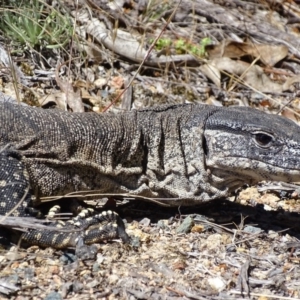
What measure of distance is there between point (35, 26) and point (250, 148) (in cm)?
292

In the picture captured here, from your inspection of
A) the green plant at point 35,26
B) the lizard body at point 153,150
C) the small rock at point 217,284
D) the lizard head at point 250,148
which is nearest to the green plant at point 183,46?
the green plant at point 35,26

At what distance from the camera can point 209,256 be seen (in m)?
5.48

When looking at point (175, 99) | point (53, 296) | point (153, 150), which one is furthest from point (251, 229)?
point (175, 99)

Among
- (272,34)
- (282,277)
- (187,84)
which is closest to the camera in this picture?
(282,277)

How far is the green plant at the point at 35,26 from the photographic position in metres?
7.70

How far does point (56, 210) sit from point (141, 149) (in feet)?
2.91

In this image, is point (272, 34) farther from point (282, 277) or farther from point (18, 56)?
point (282, 277)

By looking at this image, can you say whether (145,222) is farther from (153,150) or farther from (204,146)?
(204,146)

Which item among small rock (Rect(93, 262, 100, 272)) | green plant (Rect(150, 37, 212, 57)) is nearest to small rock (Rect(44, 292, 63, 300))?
small rock (Rect(93, 262, 100, 272))

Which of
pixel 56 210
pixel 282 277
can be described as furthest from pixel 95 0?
pixel 282 277

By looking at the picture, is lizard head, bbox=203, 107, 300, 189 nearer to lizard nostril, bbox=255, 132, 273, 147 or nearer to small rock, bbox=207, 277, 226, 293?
lizard nostril, bbox=255, 132, 273, 147

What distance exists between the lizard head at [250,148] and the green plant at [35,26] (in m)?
2.40

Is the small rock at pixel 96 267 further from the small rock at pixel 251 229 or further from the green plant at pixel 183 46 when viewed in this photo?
the green plant at pixel 183 46

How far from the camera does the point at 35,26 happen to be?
7723 millimetres
